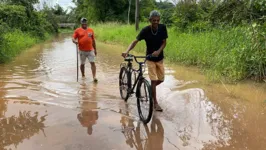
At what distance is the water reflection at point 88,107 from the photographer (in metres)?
5.12

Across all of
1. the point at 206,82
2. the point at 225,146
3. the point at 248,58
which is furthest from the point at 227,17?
the point at 225,146

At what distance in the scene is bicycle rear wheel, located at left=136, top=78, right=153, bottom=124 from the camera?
4945mm

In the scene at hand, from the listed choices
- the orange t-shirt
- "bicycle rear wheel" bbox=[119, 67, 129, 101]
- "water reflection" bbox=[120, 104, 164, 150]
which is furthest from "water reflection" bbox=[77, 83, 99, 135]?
the orange t-shirt

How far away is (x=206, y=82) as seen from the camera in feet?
26.5

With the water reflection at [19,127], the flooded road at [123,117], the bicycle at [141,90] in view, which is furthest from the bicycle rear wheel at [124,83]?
the water reflection at [19,127]

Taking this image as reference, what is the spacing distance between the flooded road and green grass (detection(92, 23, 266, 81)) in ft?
1.55

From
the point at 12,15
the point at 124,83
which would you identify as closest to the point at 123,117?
the point at 124,83

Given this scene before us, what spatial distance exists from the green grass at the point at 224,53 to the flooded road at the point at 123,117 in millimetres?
472

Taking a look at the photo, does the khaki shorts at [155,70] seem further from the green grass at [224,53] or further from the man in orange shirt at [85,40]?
the man in orange shirt at [85,40]

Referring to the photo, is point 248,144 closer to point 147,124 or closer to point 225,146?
point 225,146

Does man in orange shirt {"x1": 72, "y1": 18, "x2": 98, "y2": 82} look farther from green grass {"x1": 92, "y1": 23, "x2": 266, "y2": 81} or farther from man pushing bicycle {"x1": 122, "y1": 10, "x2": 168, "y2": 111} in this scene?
green grass {"x1": 92, "y1": 23, "x2": 266, "y2": 81}

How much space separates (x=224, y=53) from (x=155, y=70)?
3.80 m

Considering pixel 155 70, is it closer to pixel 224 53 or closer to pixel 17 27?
pixel 224 53

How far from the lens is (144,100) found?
5.28 metres
